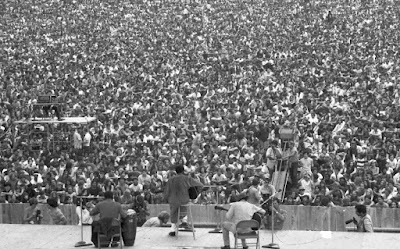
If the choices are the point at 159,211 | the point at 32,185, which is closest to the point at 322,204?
the point at 159,211

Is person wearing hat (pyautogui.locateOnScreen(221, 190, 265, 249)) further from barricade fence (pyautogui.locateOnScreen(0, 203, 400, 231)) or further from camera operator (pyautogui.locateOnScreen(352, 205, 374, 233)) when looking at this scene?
barricade fence (pyautogui.locateOnScreen(0, 203, 400, 231))

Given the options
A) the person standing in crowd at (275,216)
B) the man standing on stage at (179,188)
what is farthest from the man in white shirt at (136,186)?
the man standing on stage at (179,188)

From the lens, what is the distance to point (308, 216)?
2333 centimetres

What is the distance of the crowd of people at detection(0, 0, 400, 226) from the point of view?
26.4m

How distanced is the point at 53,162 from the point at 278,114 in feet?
24.0

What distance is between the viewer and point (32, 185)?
88.1 ft

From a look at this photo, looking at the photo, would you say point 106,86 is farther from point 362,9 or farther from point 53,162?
point 362,9

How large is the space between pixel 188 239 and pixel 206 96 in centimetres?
1602

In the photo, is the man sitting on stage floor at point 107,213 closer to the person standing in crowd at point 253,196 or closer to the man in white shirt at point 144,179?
the person standing in crowd at point 253,196

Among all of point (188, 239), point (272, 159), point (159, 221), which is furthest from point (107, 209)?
point (272, 159)

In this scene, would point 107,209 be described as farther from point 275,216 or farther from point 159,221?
point 275,216

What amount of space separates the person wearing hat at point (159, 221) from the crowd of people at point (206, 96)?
2.70ft

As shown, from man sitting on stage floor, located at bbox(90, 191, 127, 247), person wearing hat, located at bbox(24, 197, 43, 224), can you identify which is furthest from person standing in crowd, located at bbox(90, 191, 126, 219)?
person wearing hat, located at bbox(24, 197, 43, 224)

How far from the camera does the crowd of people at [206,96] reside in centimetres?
2644
